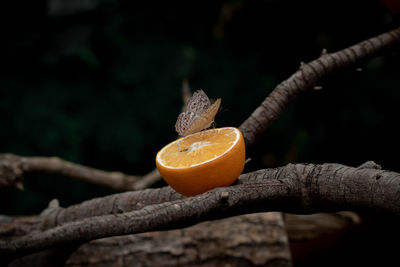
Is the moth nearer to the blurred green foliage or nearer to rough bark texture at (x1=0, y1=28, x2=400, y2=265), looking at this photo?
rough bark texture at (x1=0, y1=28, x2=400, y2=265)

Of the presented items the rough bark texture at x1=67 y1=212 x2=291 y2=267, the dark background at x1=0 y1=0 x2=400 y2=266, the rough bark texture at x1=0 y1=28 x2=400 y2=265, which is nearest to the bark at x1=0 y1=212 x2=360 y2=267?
the rough bark texture at x1=67 y1=212 x2=291 y2=267

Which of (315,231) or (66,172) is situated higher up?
(66,172)

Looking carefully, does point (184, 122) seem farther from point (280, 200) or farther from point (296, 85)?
point (296, 85)

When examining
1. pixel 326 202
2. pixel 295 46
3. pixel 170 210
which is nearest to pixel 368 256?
pixel 295 46

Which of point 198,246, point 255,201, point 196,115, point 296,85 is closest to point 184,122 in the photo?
→ point 196,115

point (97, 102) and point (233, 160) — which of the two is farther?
point (97, 102)

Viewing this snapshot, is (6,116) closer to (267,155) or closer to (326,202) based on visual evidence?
(267,155)
